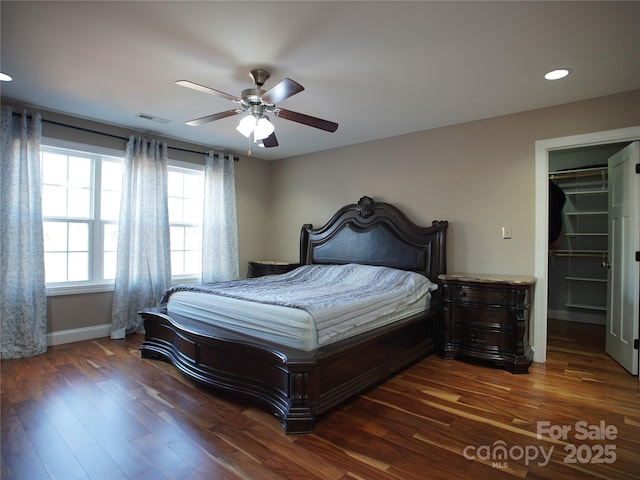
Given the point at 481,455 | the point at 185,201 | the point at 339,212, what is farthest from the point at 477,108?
the point at 185,201

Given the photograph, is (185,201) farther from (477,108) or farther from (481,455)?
(481,455)

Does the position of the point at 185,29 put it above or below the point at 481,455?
above

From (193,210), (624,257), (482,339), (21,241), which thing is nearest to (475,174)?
(624,257)

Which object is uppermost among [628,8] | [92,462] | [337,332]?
[628,8]

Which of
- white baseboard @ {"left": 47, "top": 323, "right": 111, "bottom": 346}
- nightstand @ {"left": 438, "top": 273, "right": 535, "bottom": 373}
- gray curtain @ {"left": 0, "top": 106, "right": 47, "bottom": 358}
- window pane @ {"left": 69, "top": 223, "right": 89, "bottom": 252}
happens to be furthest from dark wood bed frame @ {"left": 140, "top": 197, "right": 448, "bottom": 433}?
window pane @ {"left": 69, "top": 223, "right": 89, "bottom": 252}

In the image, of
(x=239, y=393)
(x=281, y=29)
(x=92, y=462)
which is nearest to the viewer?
(x=92, y=462)

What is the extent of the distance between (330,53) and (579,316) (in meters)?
5.17

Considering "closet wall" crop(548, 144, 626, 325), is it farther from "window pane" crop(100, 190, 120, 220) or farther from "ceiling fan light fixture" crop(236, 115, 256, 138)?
"window pane" crop(100, 190, 120, 220)

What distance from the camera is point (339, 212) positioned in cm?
480

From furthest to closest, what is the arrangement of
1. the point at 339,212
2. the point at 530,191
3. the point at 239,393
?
1. the point at 339,212
2. the point at 530,191
3. the point at 239,393

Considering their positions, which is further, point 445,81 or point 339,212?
point 339,212

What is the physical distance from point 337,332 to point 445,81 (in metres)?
2.17

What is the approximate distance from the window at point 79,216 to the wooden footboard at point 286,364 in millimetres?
1422

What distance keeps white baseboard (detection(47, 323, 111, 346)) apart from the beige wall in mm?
3194
